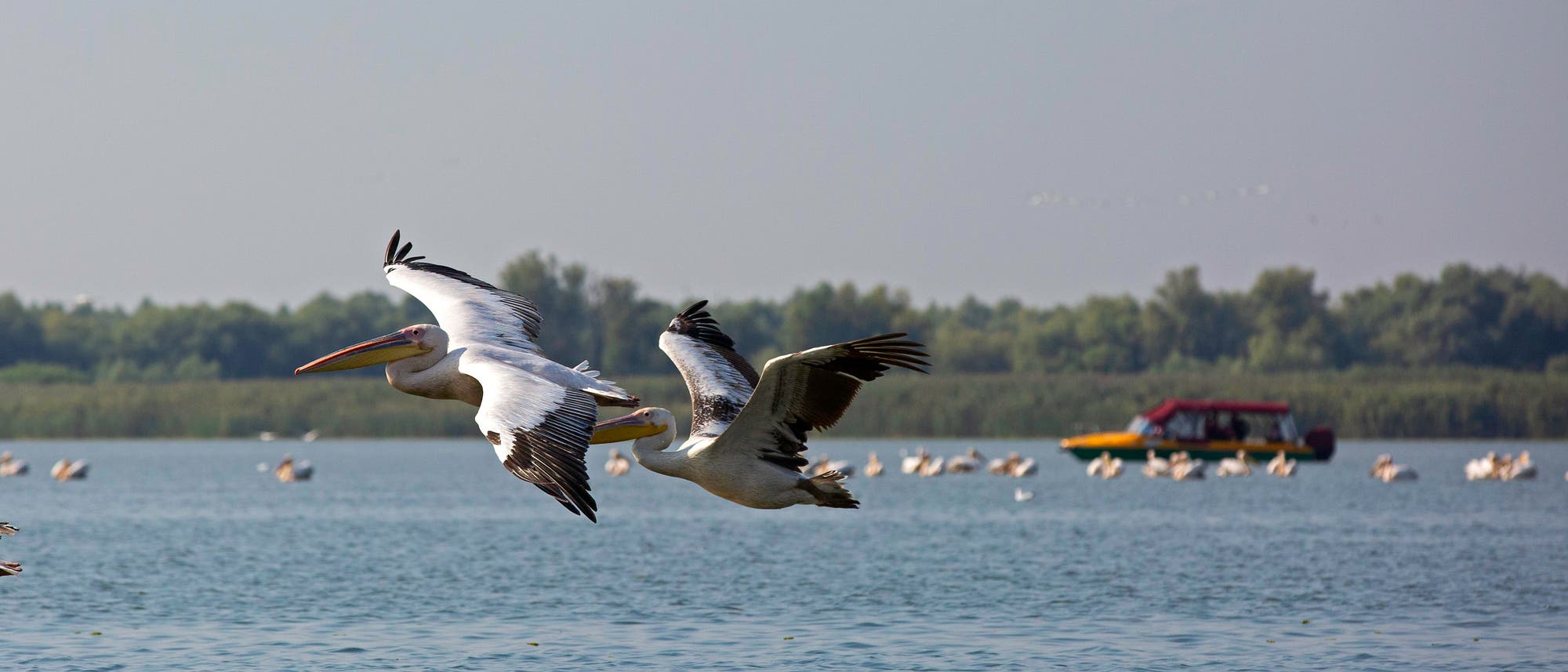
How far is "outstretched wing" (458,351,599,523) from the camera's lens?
7.81 m

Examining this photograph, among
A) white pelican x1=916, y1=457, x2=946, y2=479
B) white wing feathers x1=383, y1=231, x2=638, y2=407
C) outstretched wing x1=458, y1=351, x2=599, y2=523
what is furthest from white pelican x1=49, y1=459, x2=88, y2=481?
outstretched wing x1=458, y1=351, x2=599, y2=523

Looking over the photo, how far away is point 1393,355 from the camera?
337 feet

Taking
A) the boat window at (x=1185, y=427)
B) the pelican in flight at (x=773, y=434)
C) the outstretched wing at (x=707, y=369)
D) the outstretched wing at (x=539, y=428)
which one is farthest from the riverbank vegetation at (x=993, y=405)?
the outstretched wing at (x=539, y=428)

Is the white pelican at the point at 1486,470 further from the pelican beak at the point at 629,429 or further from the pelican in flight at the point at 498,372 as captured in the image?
the pelican beak at the point at 629,429

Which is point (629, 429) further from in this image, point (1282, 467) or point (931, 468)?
point (931, 468)

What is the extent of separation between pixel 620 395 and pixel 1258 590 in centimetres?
2038

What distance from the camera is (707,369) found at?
10758 mm

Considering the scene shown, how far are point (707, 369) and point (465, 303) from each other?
1.36m

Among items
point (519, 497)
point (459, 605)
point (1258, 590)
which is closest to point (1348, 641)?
point (1258, 590)

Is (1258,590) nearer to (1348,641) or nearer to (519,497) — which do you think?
(1348,641)

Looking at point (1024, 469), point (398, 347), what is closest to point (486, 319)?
point (398, 347)

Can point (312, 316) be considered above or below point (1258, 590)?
above

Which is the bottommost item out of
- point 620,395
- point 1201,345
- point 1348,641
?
point 1348,641

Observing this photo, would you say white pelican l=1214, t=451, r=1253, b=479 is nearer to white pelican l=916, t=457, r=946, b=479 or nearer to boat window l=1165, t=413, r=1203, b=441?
boat window l=1165, t=413, r=1203, b=441
